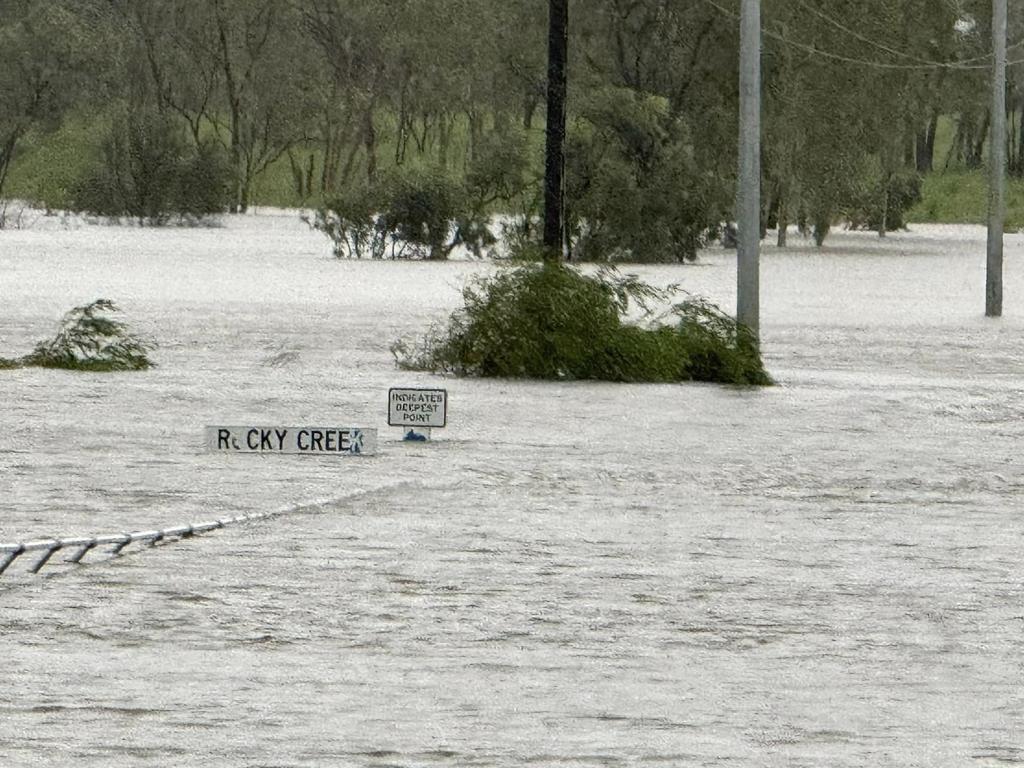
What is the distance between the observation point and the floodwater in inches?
279

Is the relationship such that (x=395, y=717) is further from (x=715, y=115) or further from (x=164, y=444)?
(x=715, y=115)

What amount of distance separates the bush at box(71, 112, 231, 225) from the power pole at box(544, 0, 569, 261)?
48.1 meters

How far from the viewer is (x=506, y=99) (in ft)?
300

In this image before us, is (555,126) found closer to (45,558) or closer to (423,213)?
(45,558)

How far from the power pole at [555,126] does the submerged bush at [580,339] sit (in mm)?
5386

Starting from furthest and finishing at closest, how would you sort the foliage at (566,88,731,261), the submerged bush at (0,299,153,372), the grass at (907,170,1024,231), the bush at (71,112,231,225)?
the grass at (907,170,1024,231), the bush at (71,112,231,225), the foliage at (566,88,731,261), the submerged bush at (0,299,153,372)

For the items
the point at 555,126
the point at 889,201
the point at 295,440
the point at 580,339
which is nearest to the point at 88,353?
the point at 580,339

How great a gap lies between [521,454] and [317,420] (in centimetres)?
230

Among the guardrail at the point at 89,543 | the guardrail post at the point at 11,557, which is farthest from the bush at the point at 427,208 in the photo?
the guardrail post at the point at 11,557

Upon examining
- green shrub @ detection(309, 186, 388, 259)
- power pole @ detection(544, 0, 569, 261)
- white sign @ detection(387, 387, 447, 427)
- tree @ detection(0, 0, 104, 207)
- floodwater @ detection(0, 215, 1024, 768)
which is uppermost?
tree @ detection(0, 0, 104, 207)

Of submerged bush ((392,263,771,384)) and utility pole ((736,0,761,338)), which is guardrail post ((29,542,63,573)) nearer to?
submerged bush ((392,263,771,384))

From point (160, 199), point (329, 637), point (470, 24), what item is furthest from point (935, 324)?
point (470, 24)

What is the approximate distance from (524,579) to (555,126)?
1809 centimetres

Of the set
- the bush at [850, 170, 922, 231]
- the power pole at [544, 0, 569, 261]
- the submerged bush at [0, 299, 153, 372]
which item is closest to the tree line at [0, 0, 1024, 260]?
the bush at [850, 170, 922, 231]
